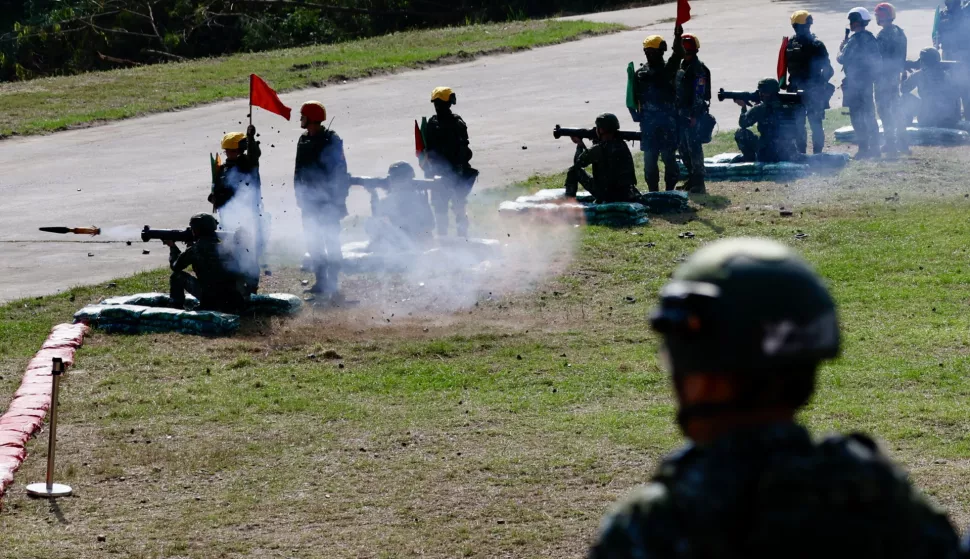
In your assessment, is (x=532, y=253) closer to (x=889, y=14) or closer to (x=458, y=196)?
(x=458, y=196)

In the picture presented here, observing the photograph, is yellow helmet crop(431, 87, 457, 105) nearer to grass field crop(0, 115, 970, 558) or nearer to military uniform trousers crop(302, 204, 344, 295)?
military uniform trousers crop(302, 204, 344, 295)

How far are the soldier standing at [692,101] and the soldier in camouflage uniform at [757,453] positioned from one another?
48.0 ft

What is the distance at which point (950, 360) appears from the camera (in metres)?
9.91

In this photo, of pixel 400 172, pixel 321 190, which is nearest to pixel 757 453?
pixel 321 190

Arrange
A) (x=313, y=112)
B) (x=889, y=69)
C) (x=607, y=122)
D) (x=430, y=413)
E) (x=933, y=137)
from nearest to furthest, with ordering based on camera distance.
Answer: (x=430, y=413)
(x=313, y=112)
(x=607, y=122)
(x=889, y=69)
(x=933, y=137)

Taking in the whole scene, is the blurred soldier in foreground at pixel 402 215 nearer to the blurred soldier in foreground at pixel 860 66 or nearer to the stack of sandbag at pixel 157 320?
the stack of sandbag at pixel 157 320

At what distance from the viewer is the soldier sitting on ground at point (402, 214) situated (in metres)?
14.2

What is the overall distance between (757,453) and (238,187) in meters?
10.7

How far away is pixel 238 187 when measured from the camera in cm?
1245

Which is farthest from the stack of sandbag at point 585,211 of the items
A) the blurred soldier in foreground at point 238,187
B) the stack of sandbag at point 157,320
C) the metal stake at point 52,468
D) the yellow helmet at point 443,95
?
the metal stake at point 52,468

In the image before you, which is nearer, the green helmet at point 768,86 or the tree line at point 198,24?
the green helmet at point 768,86

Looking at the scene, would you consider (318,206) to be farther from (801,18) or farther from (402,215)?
(801,18)

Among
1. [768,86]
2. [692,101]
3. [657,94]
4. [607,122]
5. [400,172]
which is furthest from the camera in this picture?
[768,86]

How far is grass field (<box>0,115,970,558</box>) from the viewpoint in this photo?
24.0ft
